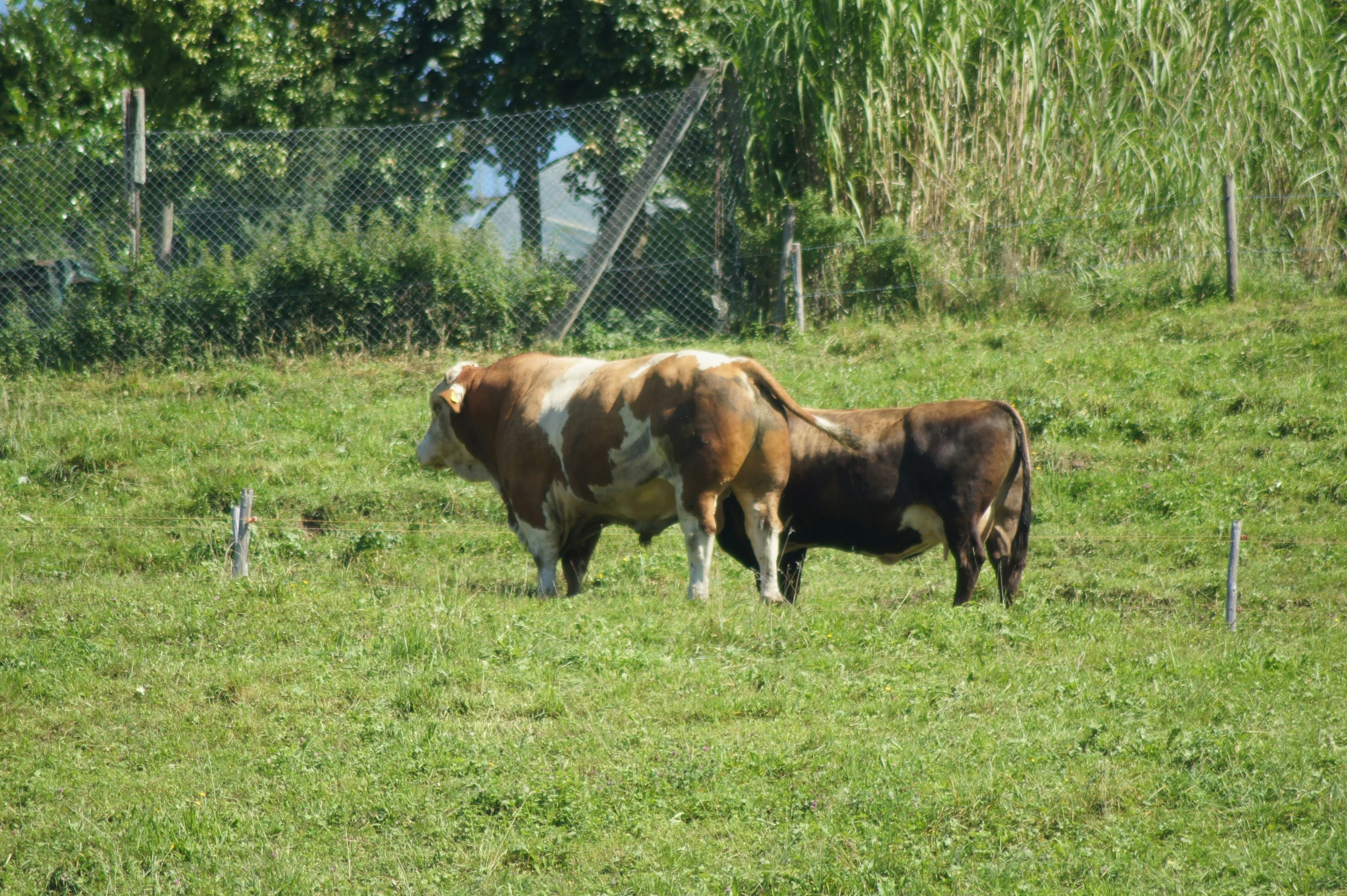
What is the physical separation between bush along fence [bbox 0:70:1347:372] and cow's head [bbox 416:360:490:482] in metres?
4.60

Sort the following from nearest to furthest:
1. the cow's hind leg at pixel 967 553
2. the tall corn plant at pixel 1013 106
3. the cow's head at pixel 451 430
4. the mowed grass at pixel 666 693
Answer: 1. the mowed grass at pixel 666 693
2. the cow's hind leg at pixel 967 553
3. the cow's head at pixel 451 430
4. the tall corn plant at pixel 1013 106

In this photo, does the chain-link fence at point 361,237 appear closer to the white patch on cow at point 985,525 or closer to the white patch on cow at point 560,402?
the white patch on cow at point 560,402

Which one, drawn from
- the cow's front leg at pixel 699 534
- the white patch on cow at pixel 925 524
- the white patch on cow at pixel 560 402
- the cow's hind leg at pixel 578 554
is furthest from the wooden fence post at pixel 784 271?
the cow's front leg at pixel 699 534

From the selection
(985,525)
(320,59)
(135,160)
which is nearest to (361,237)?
(135,160)

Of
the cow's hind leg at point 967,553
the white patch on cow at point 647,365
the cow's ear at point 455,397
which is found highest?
the white patch on cow at point 647,365

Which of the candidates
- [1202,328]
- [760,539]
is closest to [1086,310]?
[1202,328]

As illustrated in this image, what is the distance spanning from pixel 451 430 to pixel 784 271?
597 cm

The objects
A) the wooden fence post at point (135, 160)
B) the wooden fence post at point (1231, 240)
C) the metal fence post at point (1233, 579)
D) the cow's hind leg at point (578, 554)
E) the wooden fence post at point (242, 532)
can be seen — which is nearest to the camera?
the metal fence post at point (1233, 579)

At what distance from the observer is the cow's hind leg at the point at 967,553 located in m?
9.00

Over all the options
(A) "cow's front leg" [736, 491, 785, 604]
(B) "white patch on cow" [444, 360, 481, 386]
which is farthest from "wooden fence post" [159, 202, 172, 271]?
(A) "cow's front leg" [736, 491, 785, 604]

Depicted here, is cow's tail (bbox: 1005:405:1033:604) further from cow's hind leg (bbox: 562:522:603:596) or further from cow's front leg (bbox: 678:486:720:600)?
cow's hind leg (bbox: 562:522:603:596)

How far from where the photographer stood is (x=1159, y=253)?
53.3 ft

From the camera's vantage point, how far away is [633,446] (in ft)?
30.9

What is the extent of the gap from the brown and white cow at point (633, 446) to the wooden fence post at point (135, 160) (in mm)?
6484
